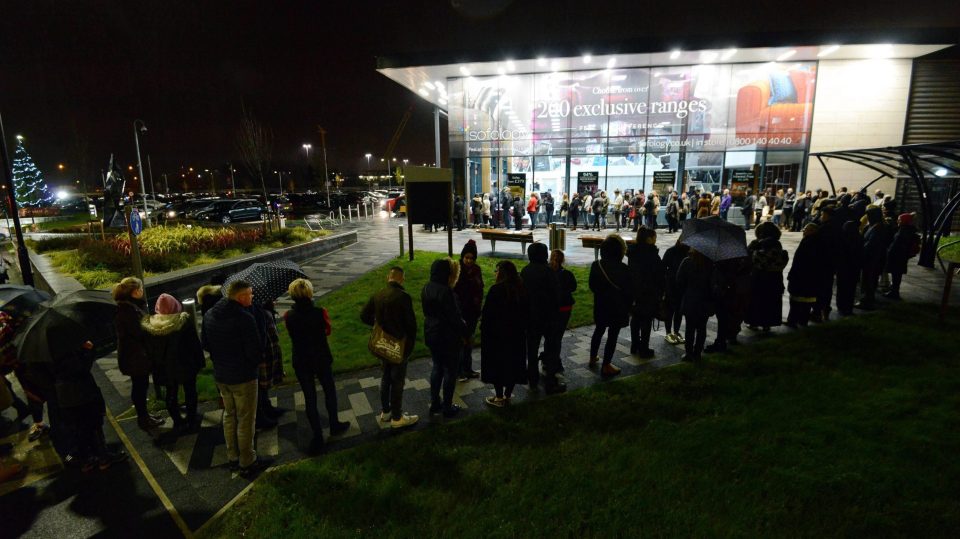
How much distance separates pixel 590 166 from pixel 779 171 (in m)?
9.33

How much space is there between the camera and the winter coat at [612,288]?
5.77m

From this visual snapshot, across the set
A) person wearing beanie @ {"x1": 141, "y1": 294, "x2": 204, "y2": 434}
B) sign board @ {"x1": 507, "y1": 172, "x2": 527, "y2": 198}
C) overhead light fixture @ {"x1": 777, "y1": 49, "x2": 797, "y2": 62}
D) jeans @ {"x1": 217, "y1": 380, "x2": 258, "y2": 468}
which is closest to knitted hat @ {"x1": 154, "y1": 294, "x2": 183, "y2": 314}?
person wearing beanie @ {"x1": 141, "y1": 294, "x2": 204, "y2": 434}

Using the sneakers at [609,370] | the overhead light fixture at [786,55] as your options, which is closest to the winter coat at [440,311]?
the sneakers at [609,370]

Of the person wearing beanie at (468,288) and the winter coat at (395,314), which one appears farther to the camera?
the person wearing beanie at (468,288)

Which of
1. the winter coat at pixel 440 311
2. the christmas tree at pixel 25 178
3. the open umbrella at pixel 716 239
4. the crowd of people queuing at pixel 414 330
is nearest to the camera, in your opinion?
the crowd of people queuing at pixel 414 330

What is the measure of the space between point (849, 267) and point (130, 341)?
10.8 m

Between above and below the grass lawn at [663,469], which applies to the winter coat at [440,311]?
above

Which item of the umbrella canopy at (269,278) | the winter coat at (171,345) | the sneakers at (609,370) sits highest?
the umbrella canopy at (269,278)

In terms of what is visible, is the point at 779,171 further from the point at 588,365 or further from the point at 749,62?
the point at 588,365

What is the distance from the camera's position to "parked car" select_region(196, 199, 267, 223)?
27752 millimetres

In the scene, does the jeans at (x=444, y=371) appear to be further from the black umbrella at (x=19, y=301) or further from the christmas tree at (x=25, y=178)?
the christmas tree at (x=25, y=178)

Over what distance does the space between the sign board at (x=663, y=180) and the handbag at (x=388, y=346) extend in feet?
69.8

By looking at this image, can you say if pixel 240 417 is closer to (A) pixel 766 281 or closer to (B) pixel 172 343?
(B) pixel 172 343

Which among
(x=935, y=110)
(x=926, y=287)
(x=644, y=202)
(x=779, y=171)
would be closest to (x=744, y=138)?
(x=779, y=171)
